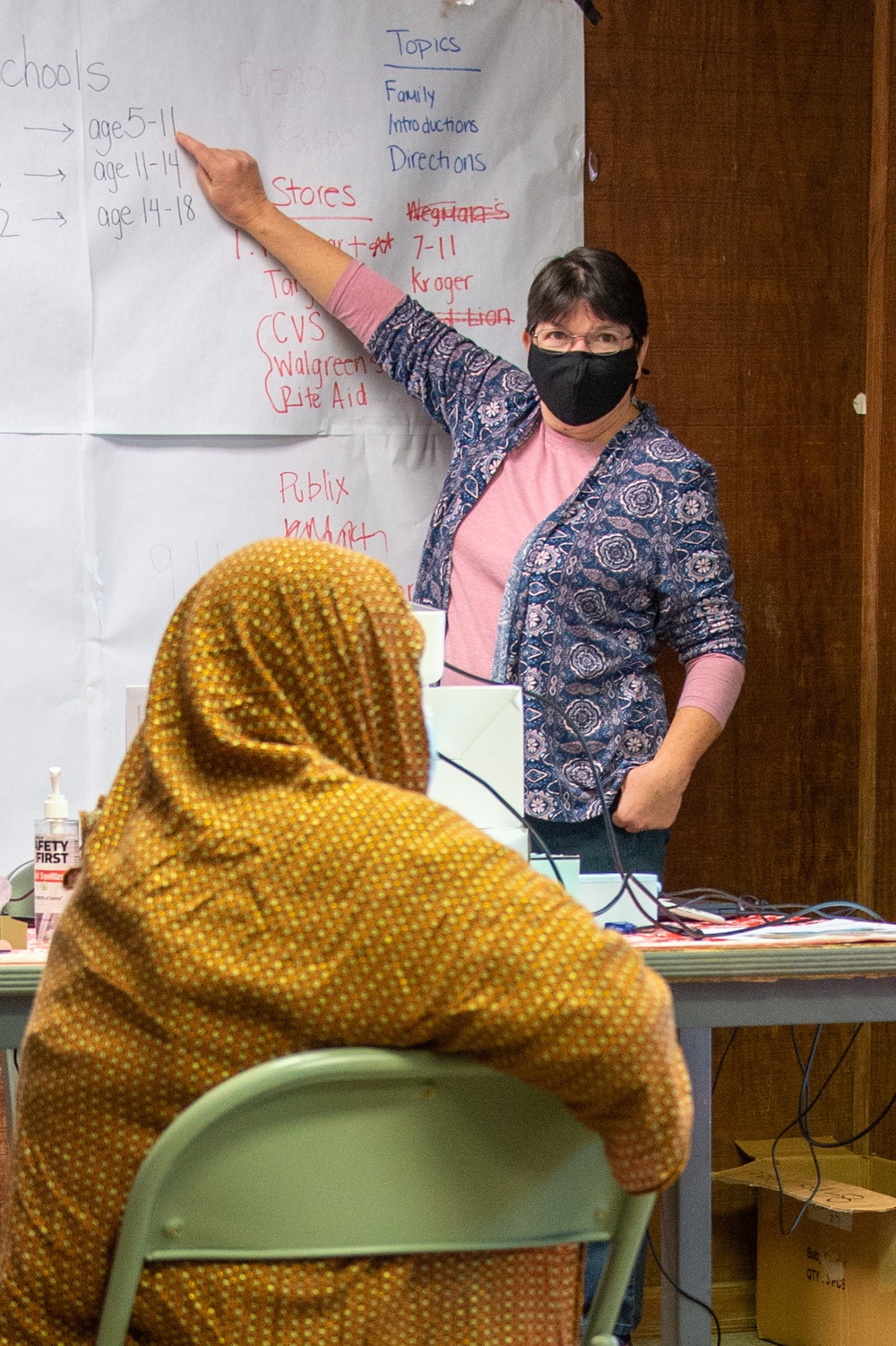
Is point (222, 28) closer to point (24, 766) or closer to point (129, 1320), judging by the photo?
point (24, 766)

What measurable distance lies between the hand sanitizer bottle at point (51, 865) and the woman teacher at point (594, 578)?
0.80 m

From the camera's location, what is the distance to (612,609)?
230cm

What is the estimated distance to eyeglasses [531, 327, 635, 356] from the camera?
2318 mm

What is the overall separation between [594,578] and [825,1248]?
1.22m

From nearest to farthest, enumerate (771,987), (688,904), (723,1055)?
(771,987)
(688,904)
(723,1055)

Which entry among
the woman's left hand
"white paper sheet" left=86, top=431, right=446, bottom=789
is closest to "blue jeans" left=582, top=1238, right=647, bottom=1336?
the woman's left hand

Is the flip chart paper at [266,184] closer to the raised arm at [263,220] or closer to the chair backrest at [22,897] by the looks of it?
the raised arm at [263,220]

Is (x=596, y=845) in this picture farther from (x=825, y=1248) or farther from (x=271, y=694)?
(x=271, y=694)

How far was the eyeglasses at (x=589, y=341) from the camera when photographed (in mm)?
2318

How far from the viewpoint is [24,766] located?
8.23ft

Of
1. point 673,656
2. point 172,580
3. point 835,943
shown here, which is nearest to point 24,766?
point 172,580

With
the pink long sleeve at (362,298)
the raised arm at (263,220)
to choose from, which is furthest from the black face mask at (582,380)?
the raised arm at (263,220)

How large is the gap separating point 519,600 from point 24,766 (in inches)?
37.0

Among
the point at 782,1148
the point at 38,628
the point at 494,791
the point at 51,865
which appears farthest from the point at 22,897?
the point at 782,1148
